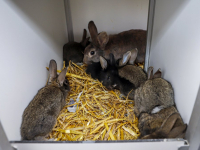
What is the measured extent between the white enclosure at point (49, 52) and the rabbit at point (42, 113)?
6cm

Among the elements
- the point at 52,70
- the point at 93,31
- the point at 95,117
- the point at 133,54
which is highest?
the point at 93,31

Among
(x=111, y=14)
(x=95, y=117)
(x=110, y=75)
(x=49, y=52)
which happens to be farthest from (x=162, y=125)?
(x=111, y=14)

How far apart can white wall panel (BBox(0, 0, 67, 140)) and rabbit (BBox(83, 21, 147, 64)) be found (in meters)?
0.63

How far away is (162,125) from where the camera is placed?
1401mm

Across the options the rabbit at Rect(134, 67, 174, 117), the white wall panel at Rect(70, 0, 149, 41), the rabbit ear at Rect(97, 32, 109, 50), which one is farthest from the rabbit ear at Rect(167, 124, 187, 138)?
the white wall panel at Rect(70, 0, 149, 41)

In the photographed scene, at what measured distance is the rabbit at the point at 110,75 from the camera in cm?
208

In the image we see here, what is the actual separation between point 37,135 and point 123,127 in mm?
760

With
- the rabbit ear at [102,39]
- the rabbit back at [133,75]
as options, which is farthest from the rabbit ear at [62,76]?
the rabbit ear at [102,39]

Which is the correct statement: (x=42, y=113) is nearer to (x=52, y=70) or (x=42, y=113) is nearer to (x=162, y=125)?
(x=52, y=70)

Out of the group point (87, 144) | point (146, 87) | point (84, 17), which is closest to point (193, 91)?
point (146, 87)

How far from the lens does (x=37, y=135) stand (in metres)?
1.53

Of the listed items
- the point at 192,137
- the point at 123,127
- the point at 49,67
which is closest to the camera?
the point at 192,137

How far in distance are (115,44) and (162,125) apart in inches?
62.4

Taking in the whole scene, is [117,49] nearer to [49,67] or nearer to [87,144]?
[49,67]
